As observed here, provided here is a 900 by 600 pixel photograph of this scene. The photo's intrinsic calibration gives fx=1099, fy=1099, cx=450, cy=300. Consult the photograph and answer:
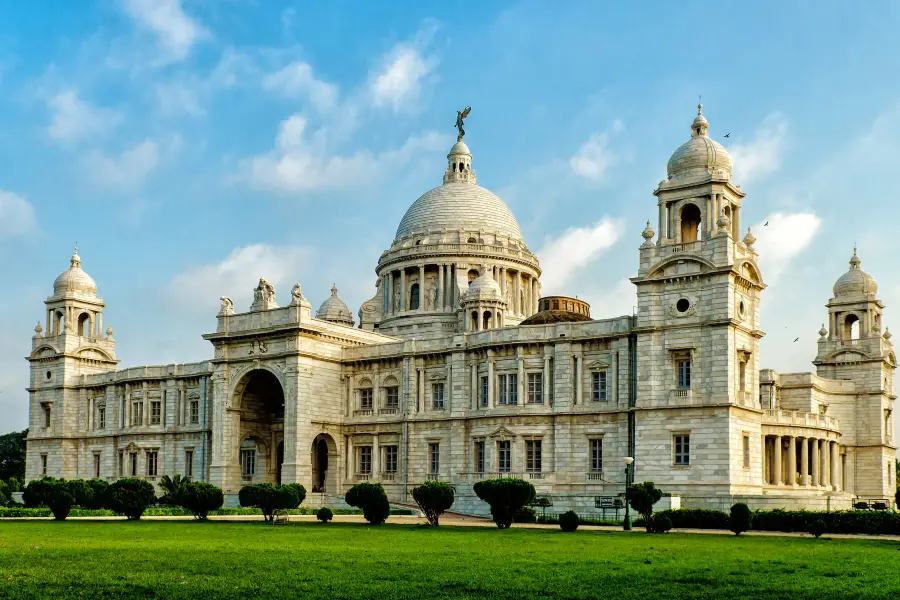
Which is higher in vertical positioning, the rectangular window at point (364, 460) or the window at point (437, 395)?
the window at point (437, 395)

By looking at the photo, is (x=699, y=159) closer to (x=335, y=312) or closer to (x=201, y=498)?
(x=201, y=498)

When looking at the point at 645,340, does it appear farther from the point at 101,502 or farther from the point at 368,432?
the point at 101,502

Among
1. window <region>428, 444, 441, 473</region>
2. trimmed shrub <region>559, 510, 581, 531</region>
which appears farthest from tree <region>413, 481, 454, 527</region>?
window <region>428, 444, 441, 473</region>

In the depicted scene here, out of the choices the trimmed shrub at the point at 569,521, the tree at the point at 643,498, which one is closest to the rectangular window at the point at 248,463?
the trimmed shrub at the point at 569,521

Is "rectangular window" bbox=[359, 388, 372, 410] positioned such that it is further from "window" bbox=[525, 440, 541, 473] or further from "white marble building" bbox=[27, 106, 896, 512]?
"window" bbox=[525, 440, 541, 473]

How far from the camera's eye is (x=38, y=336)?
93938 mm

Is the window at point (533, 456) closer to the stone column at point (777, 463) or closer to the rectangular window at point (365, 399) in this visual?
the rectangular window at point (365, 399)

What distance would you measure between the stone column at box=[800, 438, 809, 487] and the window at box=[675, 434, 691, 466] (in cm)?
1347

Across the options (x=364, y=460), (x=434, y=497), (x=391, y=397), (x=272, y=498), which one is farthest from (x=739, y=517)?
(x=364, y=460)

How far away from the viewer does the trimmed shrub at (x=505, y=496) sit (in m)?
43.9

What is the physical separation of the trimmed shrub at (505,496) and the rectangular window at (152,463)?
149 ft

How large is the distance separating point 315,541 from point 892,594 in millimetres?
18284

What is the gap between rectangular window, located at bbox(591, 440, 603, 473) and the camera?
205 feet

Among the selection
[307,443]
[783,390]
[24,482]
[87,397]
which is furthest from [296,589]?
[24,482]
